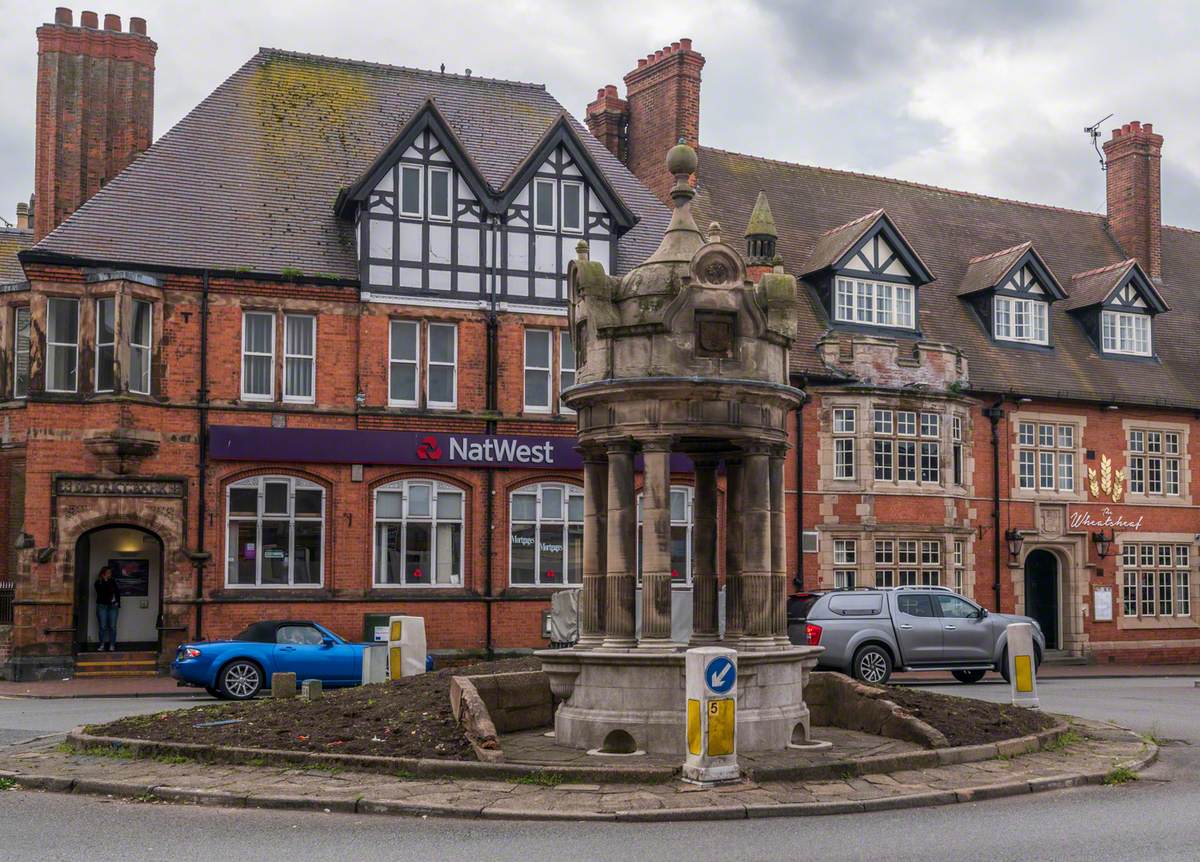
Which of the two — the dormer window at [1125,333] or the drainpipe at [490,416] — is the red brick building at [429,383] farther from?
the dormer window at [1125,333]

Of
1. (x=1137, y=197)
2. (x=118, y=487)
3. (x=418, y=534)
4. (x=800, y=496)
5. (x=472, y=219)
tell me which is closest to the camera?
(x=118, y=487)

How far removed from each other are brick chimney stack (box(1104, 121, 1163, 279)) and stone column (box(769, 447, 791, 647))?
95.7ft

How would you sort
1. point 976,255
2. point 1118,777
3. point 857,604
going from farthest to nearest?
point 976,255, point 857,604, point 1118,777

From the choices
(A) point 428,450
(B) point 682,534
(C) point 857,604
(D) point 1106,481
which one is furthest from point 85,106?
(D) point 1106,481

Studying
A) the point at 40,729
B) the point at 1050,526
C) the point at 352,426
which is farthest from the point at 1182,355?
the point at 40,729

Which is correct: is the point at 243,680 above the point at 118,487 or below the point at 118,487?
below

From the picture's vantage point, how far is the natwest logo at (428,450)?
92.3 feet

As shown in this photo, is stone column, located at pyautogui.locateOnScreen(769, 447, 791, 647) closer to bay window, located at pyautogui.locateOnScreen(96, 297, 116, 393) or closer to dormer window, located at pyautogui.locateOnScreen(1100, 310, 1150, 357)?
bay window, located at pyautogui.locateOnScreen(96, 297, 116, 393)

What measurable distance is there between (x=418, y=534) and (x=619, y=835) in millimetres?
18840

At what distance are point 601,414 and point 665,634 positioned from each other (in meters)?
2.37

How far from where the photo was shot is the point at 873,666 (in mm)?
22625

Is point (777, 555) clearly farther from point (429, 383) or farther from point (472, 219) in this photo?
point (472, 219)

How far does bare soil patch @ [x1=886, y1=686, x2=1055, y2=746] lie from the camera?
1412 centimetres

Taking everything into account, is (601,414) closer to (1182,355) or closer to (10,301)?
(10,301)
